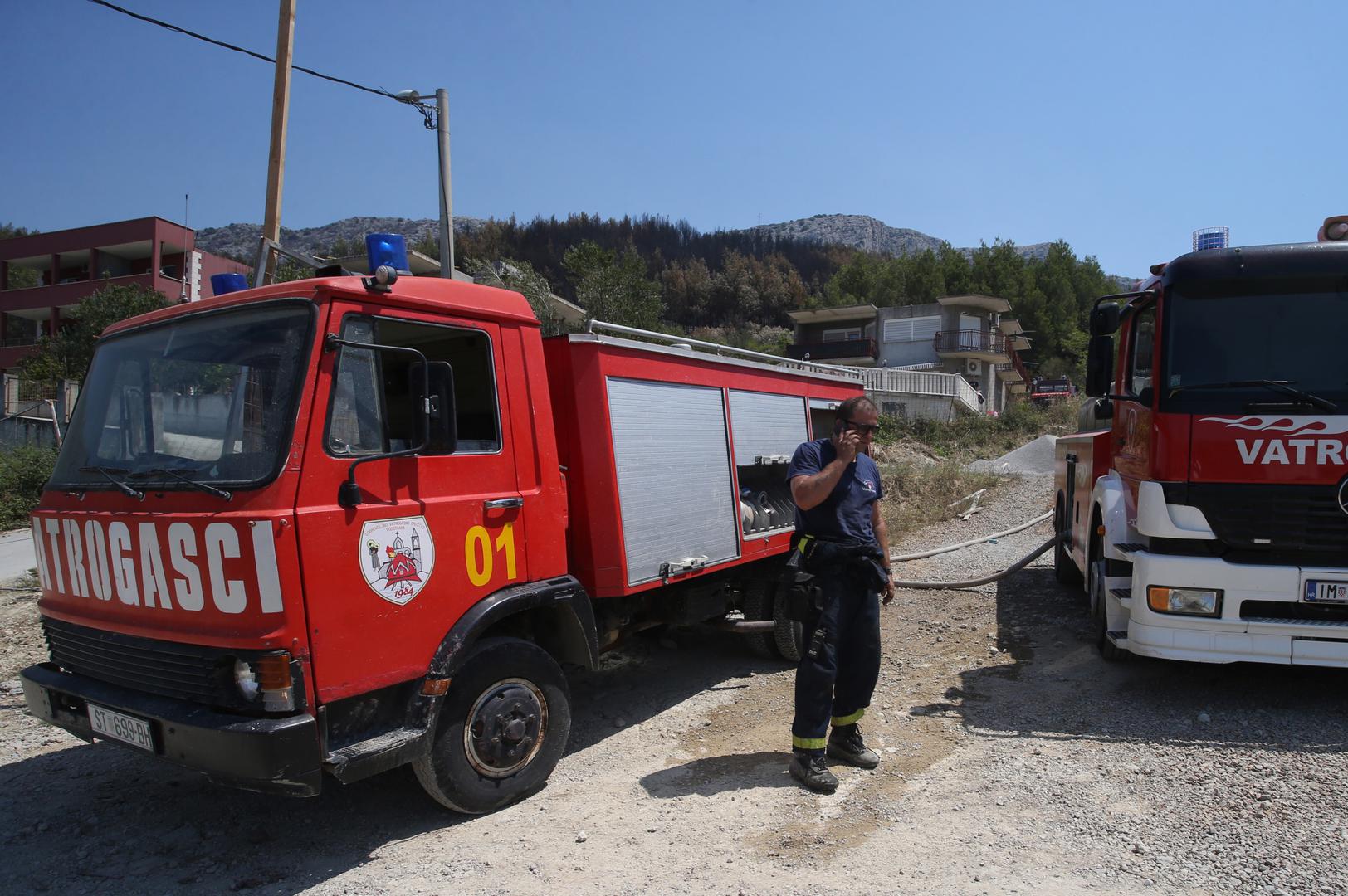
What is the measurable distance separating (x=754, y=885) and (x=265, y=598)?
7.09ft

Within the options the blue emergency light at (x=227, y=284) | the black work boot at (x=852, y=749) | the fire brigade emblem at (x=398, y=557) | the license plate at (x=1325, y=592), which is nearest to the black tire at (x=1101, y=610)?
the license plate at (x=1325, y=592)

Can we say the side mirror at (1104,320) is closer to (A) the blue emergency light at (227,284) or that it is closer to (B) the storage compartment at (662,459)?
(B) the storage compartment at (662,459)

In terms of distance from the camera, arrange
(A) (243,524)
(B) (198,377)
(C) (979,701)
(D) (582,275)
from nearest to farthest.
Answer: (A) (243,524) < (B) (198,377) < (C) (979,701) < (D) (582,275)

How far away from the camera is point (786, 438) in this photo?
6641mm

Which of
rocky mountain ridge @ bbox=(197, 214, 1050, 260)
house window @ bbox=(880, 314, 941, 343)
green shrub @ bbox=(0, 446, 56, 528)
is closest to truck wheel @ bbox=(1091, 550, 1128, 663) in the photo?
green shrub @ bbox=(0, 446, 56, 528)

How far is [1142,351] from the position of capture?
18.2 ft

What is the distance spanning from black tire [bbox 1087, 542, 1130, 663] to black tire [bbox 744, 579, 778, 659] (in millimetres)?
Result: 2299

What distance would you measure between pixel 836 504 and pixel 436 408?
202cm

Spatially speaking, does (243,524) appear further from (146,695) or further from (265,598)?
(146,695)

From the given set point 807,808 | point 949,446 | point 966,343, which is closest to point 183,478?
point 807,808

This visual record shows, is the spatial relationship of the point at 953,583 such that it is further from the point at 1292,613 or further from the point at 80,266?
the point at 80,266

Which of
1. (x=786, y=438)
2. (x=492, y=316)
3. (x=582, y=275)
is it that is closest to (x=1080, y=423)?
(x=786, y=438)

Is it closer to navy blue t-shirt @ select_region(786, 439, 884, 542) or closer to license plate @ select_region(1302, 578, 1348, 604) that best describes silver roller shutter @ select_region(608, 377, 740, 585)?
navy blue t-shirt @ select_region(786, 439, 884, 542)

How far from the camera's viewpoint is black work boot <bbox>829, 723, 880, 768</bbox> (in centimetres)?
440
